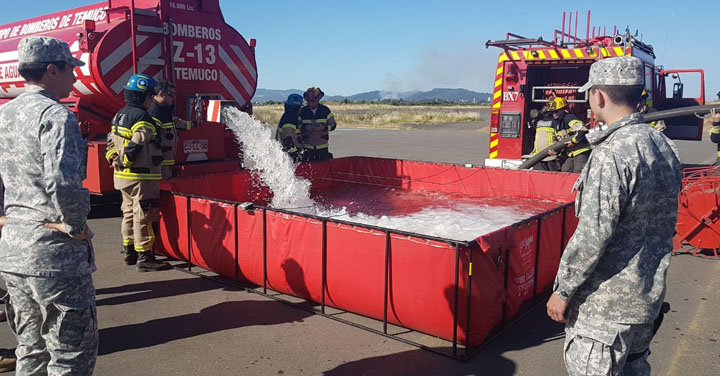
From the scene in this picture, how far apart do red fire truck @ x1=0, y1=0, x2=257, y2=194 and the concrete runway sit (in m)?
2.62

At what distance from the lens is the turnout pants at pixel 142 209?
6.00m

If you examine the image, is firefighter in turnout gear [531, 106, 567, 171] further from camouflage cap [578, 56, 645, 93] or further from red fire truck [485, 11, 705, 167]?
camouflage cap [578, 56, 645, 93]

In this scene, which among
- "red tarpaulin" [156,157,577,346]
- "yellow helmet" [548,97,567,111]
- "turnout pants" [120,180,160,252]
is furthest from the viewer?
"yellow helmet" [548,97,567,111]

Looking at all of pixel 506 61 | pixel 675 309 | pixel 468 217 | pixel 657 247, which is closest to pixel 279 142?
pixel 468 217

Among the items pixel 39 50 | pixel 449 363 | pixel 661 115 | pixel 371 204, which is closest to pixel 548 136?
pixel 661 115

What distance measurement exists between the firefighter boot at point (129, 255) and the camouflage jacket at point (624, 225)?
5.15 meters

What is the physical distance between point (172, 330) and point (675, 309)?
14.9ft

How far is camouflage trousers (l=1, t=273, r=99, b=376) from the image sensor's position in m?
2.81

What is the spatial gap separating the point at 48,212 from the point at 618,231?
2740 mm

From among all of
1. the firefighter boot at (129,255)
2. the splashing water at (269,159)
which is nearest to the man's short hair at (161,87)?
the splashing water at (269,159)

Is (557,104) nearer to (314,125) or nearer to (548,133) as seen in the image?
(548,133)

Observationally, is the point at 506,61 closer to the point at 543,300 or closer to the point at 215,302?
the point at 543,300

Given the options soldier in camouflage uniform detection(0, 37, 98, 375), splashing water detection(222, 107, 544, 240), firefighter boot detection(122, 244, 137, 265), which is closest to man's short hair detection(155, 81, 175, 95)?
splashing water detection(222, 107, 544, 240)

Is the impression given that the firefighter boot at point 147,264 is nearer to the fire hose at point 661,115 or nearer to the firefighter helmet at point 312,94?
the firefighter helmet at point 312,94
